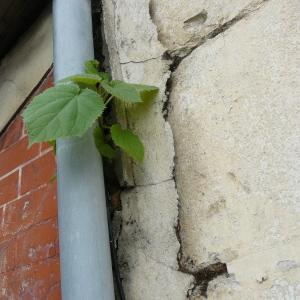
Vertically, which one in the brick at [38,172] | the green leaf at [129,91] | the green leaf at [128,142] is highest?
the brick at [38,172]

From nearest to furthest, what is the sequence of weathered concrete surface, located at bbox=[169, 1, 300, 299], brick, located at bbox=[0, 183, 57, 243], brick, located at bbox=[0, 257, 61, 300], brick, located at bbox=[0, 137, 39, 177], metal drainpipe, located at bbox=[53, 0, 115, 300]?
weathered concrete surface, located at bbox=[169, 1, 300, 299] < metal drainpipe, located at bbox=[53, 0, 115, 300] < brick, located at bbox=[0, 257, 61, 300] < brick, located at bbox=[0, 183, 57, 243] < brick, located at bbox=[0, 137, 39, 177]

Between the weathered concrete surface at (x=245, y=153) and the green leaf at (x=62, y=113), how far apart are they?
20 cm

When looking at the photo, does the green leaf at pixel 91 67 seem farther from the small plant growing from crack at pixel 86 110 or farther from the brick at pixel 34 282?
the brick at pixel 34 282

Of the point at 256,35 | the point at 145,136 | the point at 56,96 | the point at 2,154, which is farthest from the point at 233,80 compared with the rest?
the point at 2,154

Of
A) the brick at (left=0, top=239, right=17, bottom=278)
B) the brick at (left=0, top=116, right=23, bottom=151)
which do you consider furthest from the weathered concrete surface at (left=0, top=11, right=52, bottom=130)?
the brick at (left=0, top=239, right=17, bottom=278)

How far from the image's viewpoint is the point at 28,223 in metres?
1.34

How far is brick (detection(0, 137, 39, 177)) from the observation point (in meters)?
1.46

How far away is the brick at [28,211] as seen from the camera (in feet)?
4.23

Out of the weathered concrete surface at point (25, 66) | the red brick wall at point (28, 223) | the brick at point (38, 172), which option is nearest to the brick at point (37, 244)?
the red brick wall at point (28, 223)

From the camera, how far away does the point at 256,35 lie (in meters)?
0.90

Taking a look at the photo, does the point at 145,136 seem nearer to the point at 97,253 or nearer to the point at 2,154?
the point at 97,253

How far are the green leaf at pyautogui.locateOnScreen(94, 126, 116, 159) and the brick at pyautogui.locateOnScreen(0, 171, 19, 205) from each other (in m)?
0.56

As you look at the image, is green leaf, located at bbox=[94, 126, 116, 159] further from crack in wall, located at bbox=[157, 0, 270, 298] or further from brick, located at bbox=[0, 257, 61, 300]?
brick, located at bbox=[0, 257, 61, 300]

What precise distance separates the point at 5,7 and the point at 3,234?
75 cm
